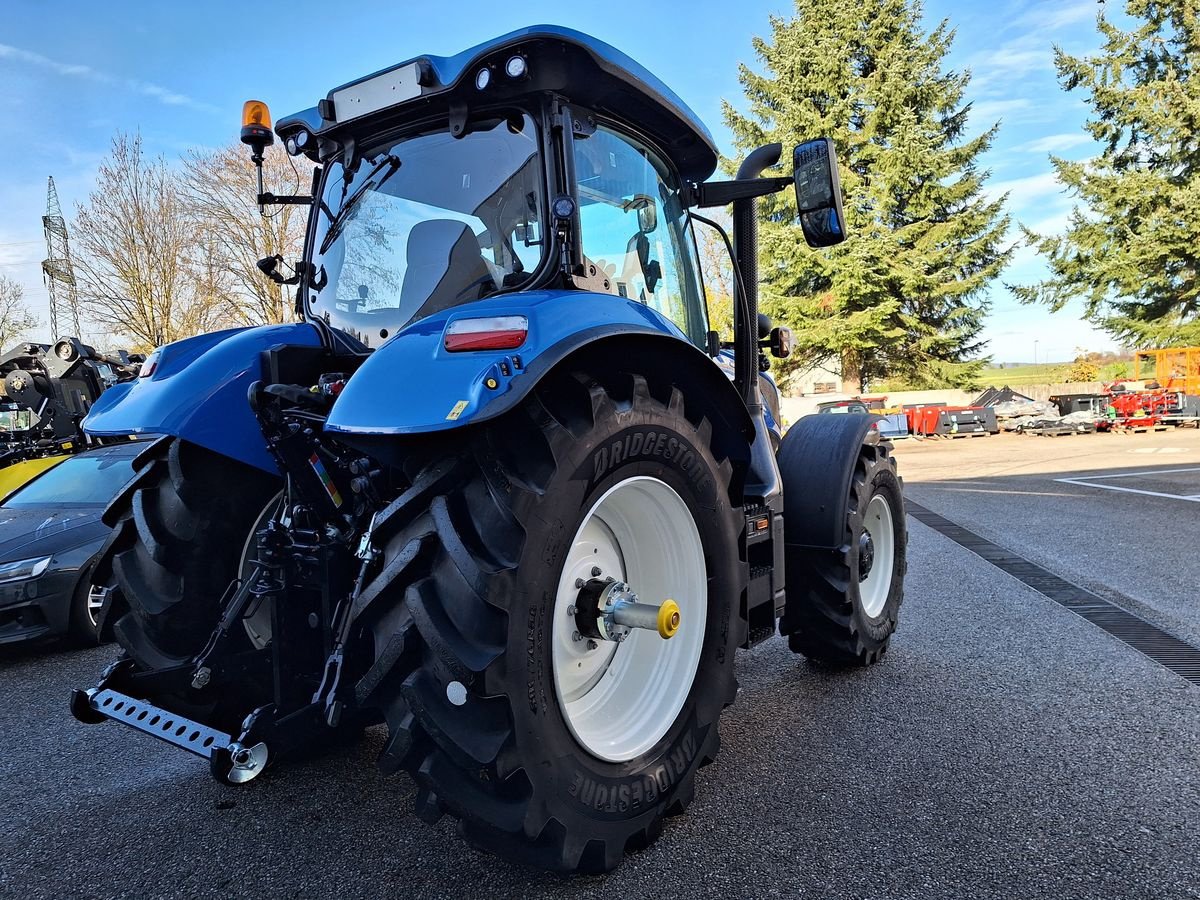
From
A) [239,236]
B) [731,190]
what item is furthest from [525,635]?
[239,236]

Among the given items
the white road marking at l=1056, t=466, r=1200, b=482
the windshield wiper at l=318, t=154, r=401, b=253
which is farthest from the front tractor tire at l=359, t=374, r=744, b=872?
the white road marking at l=1056, t=466, r=1200, b=482

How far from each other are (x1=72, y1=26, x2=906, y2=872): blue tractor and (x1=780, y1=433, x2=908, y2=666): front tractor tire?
0.15 feet

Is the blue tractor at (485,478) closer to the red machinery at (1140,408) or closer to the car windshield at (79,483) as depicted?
the car windshield at (79,483)

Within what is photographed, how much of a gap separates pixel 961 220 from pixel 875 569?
1002 inches

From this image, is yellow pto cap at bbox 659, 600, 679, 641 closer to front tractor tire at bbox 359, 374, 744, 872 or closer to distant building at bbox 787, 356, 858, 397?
front tractor tire at bbox 359, 374, 744, 872

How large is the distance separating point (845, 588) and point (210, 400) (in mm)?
2642

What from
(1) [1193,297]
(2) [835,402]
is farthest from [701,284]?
(1) [1193,297]

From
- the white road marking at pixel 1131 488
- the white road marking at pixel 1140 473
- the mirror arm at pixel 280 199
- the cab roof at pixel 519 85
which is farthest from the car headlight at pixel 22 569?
the white road marking at pixel 1140 473

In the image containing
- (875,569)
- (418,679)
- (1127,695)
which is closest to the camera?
(418,679)

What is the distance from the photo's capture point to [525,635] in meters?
1.98

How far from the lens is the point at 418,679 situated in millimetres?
1906

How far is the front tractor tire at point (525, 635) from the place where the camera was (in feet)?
6.26

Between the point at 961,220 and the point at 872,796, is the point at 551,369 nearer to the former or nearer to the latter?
the point at 872,796

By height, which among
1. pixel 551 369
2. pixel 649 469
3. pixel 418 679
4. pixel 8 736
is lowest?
pixel 8 736
